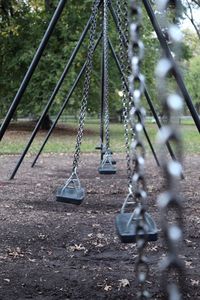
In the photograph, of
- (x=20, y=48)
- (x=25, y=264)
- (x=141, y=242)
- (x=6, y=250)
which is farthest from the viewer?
(x=20, y=48)

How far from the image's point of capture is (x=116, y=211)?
591 cm

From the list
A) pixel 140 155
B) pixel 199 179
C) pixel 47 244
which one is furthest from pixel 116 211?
pixel 140 155

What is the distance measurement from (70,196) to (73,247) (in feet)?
2.59

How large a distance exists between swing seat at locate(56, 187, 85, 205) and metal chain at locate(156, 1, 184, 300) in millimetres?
4266

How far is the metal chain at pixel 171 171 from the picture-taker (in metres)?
0.57

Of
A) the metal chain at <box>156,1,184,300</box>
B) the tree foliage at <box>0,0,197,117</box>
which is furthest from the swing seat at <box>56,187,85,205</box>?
the tree foliage at <box>0,0,197,117</box>

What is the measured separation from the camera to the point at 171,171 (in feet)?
1.97

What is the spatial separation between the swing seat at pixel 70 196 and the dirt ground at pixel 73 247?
0.98 feet

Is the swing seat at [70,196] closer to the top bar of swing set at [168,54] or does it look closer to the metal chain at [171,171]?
the top bar of swing set at [168,54]

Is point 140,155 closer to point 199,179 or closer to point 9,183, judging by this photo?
point 9,183

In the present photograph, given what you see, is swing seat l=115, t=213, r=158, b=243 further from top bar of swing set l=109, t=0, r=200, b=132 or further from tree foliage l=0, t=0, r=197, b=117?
tree foliage l=0, t=0, r=197, b=117

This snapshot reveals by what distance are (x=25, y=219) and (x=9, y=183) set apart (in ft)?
8.73

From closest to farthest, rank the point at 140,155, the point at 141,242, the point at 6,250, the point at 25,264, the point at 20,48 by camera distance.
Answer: the point at 141,242, the point at 140,155, the point at 25,264, the point at 6,250, the point at 20,48

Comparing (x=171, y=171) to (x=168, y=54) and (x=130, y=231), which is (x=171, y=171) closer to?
(x=168, y=54)
